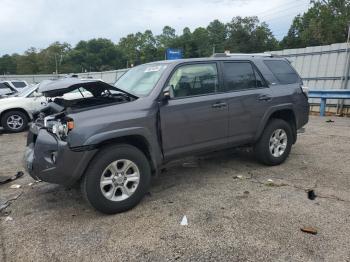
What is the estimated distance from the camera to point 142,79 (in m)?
4.91

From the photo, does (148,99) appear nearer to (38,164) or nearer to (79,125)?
(79,125)

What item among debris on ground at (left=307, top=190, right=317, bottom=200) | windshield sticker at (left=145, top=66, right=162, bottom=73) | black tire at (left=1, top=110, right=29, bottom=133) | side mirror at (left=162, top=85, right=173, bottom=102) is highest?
windshield sticker at (left=145, top=66, right=162, bottom=73)

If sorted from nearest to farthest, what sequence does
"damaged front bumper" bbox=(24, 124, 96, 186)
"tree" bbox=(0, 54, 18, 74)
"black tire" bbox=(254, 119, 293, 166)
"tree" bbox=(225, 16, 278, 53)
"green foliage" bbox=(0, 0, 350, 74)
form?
"damaged front bumper" bbox=(24, 124, 96, 186), "black tire" bbox=(254, 119, 293, 166), "green foliage" bbox=(0, 0, 350, 74), "tree" bbox=(225, 16, 278, 53), "tree" bbox=(0, 54, 18, 74)

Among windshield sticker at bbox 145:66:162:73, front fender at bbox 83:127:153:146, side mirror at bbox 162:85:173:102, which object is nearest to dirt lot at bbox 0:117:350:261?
front fender at bbox 83:127:153:146

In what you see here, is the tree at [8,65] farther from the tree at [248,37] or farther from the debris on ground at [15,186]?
the debris on ground at [15,186]

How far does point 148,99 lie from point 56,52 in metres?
106

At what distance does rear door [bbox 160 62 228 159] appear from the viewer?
4402mm

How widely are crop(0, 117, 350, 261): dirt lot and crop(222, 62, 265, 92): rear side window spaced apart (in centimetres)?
141

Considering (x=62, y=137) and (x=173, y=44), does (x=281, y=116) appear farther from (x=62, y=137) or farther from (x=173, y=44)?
(x=173, y=44)

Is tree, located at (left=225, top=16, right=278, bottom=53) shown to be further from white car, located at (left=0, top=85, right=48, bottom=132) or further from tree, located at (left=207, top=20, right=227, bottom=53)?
white car, located at (left=0, top=85, right=48, bottom=132)

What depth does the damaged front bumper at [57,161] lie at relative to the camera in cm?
368

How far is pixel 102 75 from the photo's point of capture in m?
30.1

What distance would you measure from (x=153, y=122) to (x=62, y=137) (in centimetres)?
111

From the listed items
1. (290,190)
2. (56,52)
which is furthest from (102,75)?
(56,52)
